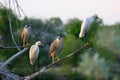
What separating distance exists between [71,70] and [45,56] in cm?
144

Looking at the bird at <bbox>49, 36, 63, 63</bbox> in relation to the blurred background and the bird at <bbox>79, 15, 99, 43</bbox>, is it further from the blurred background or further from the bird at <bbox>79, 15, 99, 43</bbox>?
the blurred background

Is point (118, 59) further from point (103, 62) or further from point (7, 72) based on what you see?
point (7, 72)

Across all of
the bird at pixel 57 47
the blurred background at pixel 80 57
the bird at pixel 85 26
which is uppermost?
the bird at pixel 85 26

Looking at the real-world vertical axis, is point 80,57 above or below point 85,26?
below

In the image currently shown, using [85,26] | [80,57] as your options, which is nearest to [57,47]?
[85,26]

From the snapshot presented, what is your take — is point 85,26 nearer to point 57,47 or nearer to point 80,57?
point 57,47

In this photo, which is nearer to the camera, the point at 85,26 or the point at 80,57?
the point at 85,26

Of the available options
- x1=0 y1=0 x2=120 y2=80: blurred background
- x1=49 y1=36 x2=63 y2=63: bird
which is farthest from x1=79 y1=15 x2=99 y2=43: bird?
x1=0 y1=0 x2=120 y2=80: blurred background

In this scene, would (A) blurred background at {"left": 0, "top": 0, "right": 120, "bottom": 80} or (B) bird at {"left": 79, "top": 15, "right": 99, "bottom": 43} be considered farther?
(A) blurred background at {"left": 0, "top": 0, "right": 120, "bottom": 80}

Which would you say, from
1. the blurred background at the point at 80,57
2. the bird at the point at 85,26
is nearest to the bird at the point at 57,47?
the bird at the point at 85,26

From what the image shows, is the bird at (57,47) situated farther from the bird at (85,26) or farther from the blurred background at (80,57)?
the blurred background at (80,57)

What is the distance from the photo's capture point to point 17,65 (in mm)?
26062

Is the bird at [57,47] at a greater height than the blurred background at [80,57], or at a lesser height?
greater

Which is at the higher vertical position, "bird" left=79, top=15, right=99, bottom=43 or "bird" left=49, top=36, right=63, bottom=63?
"bird" left=79, top=15, right=99, bottom=43
